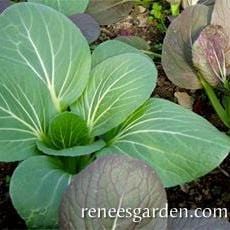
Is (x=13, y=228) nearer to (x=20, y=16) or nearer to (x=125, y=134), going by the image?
(x=125, y=134)

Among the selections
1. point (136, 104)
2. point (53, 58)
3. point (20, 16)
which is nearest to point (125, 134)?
point (136, 104)

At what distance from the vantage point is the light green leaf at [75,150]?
991 mm

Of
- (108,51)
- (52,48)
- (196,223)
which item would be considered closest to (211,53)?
(108,51)

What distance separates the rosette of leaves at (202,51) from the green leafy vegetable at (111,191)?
1.55ft

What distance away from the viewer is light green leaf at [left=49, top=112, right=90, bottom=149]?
3.47ft

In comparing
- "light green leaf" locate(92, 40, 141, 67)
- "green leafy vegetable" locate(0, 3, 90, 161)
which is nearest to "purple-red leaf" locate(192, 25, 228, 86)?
"light green leaf" locate(92, 40, 141, 67)

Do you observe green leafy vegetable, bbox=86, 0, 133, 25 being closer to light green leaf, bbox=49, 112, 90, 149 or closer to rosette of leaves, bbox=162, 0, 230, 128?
rosette of leaves, bbox=162, 0, 230, 128

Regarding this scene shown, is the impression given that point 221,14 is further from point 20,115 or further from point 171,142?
point 20,115

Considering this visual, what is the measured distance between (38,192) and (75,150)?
10cm

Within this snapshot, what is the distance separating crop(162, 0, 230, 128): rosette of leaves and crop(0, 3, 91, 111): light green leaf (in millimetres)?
240

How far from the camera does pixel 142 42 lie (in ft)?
4.77

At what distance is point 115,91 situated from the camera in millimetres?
1103

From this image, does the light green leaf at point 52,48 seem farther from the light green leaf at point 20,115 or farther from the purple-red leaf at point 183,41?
the purple-red leaf at point 183,41

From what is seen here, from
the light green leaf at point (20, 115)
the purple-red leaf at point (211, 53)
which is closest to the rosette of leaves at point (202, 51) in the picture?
the purple-red leaf at point (211, 53)
